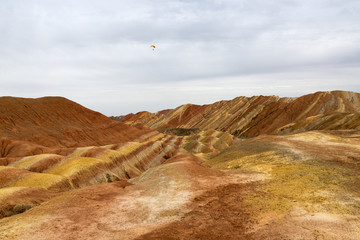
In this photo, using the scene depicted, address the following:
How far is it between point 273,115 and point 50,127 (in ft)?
268

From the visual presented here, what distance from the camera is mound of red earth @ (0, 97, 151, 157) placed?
47250mm

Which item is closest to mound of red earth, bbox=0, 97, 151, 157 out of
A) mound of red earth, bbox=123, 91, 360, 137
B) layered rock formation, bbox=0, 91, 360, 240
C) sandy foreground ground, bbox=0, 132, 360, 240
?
layered rock formation, bbox=0, 91, 360, 240

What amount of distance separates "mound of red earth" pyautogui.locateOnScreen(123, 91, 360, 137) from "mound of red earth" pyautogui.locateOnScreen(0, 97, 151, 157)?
46.5 m

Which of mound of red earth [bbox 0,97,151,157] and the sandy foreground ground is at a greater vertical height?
mound of red earth [bbox 0,97,151,157]

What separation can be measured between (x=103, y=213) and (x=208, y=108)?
134855 millimetres

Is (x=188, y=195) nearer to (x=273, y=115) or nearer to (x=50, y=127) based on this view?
(x=50, y=127)

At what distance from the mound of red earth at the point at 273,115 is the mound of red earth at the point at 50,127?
46535 mm

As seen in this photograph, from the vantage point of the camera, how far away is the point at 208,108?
483ft

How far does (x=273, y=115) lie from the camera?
100812 millimetres

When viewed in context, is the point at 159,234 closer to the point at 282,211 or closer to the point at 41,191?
the point at 282,211

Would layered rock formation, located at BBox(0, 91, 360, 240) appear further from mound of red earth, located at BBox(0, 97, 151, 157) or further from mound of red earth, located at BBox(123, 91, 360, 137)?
mound of red earth, located at BBox(123, 91, 360, 137)

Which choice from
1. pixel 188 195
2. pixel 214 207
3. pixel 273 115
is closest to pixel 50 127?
pixel 188 195

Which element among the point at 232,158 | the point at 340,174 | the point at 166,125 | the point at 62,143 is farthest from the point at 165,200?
the point at 166,125

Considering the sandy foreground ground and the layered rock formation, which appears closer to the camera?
the sandy foreground ground
